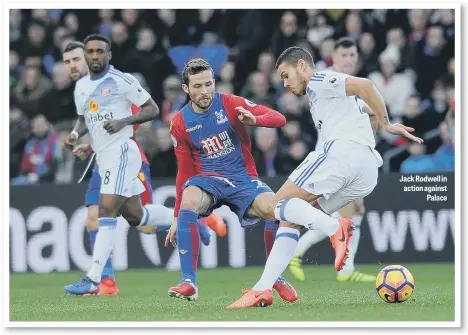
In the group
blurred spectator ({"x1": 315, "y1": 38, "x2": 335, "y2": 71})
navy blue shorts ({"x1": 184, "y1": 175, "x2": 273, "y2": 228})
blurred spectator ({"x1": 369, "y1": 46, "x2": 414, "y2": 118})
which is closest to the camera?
navy blue shorts ({"x1": 184, "y1": 175, "x2": 273, "y2": 228})

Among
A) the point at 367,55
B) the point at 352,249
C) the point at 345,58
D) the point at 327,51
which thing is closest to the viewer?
the point at 345,58

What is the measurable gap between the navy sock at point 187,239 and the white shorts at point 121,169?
1466 mm

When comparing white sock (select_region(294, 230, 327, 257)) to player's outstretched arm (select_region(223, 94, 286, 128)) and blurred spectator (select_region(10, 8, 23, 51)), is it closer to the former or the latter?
player's outstretched arm (select_region(223, 94, 286, 128))

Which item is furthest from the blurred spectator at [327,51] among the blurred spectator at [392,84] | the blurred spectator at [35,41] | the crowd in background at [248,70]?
the blurred spectator at [35,41]

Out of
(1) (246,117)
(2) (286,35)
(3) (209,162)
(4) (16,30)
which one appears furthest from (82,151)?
(4) (16,30)

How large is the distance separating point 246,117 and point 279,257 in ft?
3.34

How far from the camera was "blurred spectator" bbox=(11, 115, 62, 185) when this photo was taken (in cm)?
1255

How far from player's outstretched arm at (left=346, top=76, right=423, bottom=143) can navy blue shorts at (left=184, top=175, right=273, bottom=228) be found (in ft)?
3.95

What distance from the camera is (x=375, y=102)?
729cm

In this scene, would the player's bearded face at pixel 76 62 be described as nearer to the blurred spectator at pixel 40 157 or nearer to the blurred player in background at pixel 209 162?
the blurred player in background at pixel 209 162

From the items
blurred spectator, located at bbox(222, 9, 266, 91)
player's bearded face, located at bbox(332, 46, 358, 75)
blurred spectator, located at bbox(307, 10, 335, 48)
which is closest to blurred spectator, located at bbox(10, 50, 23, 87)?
blurred spectator, located at bbox(222, 9, 266, 91)

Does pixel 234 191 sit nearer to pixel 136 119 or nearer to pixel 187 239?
pixel 187 239
